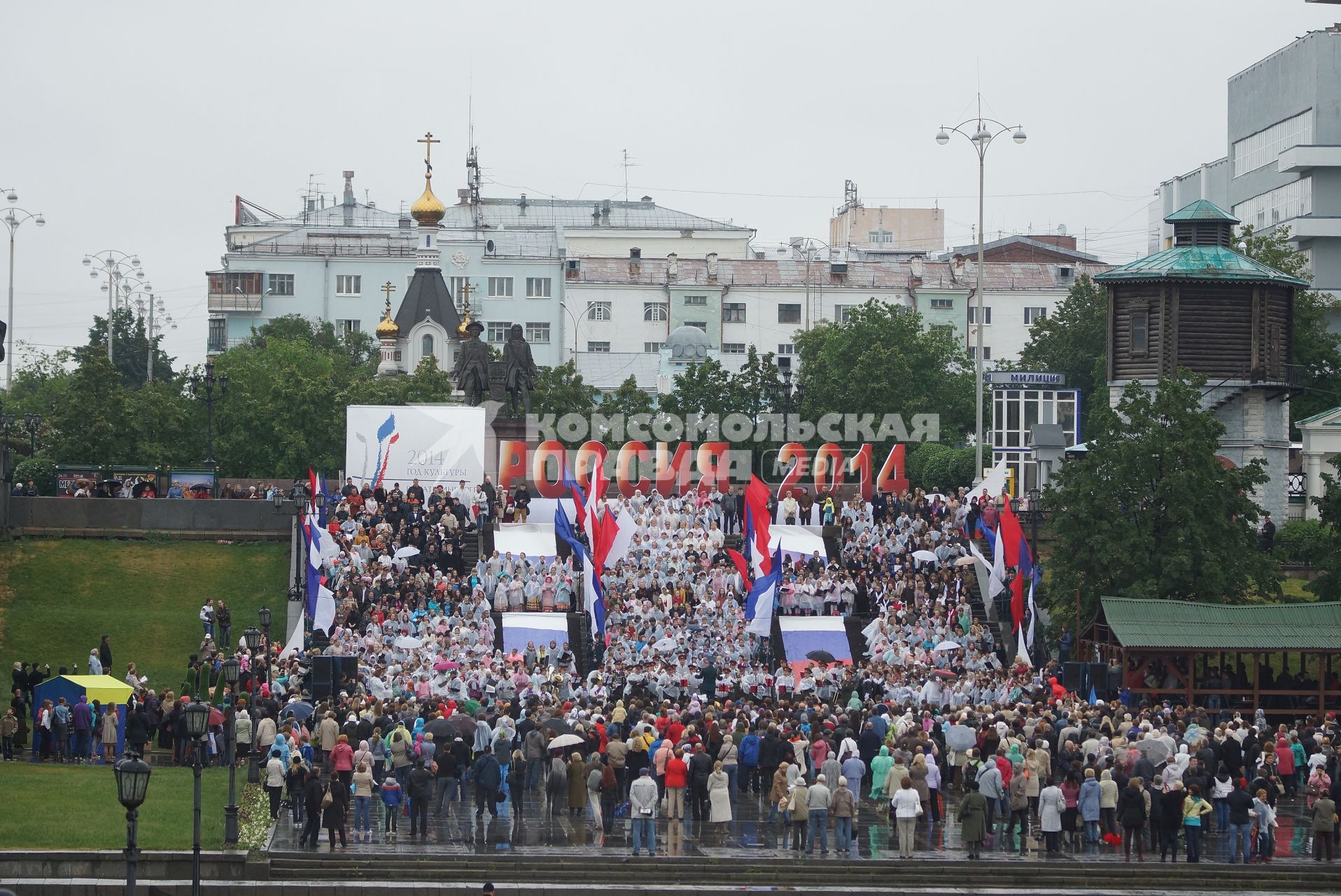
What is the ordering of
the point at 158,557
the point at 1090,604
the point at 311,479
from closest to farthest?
A: 1. the point at 1090,604
2. the point at 311,479
3. the point at 158,557

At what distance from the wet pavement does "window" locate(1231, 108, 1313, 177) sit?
68.4 metres

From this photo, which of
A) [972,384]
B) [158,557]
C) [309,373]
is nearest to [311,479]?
[158,557]

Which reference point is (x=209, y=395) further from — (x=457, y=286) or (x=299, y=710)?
(x=457, y=286)

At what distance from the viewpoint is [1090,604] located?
4369 centimetres

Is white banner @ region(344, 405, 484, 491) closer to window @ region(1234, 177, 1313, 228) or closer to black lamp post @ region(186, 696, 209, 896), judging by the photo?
black lamp post @ region(186, 696, 209, 896)

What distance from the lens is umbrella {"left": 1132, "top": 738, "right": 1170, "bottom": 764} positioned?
30.6 metres

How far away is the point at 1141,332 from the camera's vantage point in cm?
5684

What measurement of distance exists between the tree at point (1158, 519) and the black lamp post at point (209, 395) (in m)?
25.4

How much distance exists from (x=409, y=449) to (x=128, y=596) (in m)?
8.00

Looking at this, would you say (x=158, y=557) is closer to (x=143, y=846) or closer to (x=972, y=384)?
(x=143, y=846)

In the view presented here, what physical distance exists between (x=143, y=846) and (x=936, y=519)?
1028 inches

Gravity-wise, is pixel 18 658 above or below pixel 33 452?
below

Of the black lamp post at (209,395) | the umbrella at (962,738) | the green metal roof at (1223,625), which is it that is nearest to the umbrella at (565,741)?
the umbrella at (962,738)

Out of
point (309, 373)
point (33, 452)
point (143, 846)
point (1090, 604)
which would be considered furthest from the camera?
point (309, 373)
